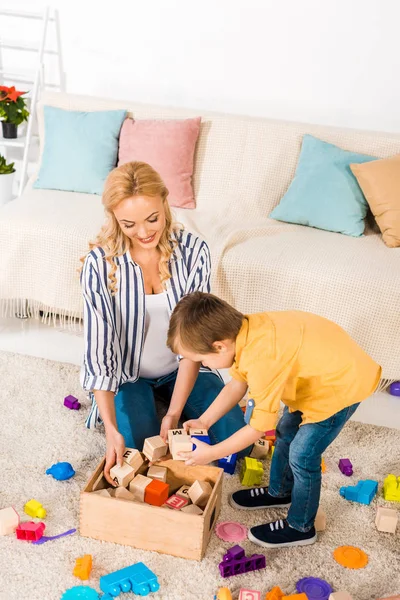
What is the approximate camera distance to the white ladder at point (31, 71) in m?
3.52

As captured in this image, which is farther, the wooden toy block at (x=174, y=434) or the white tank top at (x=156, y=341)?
the white tank top at (x=156, y=341)

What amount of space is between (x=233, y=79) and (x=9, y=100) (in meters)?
1.08

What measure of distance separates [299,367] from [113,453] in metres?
0.55

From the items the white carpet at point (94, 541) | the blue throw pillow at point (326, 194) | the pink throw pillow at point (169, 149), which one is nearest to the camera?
the white carpet at point (94, 541)

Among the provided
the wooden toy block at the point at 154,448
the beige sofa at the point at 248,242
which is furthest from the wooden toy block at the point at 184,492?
the beige sofa at the point at 248,242

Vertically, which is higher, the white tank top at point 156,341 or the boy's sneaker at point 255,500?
the white tank top at point 156,341

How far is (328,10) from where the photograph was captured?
3.26 m

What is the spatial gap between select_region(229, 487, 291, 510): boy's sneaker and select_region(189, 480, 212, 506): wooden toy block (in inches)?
5.9

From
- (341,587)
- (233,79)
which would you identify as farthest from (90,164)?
(341,587)

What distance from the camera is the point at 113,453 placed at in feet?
6.11

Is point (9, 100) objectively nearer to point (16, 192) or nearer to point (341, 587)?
point (16, 192)

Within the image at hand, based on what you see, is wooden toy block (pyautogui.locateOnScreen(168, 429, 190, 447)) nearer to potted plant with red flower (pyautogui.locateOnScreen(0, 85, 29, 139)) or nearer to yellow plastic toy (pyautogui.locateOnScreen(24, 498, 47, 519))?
yellow plastic toy (pyautogui.locateOnScreen(24, 498, 47, 519))

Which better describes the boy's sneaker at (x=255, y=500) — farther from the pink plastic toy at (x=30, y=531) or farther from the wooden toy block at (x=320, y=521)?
the pink plastic toy at (x=30, y=531)

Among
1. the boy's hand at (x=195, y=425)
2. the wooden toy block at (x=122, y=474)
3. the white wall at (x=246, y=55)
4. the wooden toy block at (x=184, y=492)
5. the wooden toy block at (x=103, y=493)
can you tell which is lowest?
the wooden toy block at (x=184, y=492)
